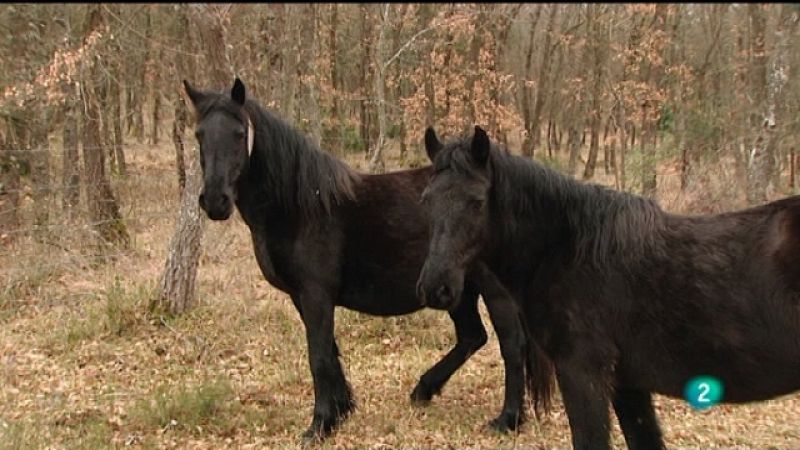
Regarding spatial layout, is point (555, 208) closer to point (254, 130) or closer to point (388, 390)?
point (254, 130)

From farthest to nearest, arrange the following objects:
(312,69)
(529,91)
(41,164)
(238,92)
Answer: (529,91) → (312,69) → (41,164) → (238,92)

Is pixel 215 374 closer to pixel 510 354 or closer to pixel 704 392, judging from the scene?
pixel 510 354

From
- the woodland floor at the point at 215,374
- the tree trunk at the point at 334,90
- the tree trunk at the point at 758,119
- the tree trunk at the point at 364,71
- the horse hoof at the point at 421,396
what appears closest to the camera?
the woodland floor at the point at 215,374

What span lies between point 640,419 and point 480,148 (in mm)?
1821

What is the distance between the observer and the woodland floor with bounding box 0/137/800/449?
200 inches

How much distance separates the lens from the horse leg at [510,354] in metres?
5.22

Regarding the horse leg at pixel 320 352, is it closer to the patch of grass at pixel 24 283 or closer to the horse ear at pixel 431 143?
the horse ear at pixel 431 143

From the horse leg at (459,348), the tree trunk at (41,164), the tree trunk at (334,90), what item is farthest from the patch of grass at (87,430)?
the tree trunk at (334,90)

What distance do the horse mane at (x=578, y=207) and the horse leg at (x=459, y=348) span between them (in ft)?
7.41

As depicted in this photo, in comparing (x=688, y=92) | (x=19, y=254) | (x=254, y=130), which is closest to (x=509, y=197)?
(x=254, y=130)

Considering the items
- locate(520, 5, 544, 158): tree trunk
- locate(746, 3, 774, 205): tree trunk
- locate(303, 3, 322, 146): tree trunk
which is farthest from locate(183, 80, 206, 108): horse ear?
locate(520, 5, 544, 158): tree trunk

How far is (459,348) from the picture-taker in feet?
19.2

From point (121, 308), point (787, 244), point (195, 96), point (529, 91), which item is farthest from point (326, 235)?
point (529, 91)

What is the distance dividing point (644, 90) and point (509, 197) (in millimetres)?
16232
